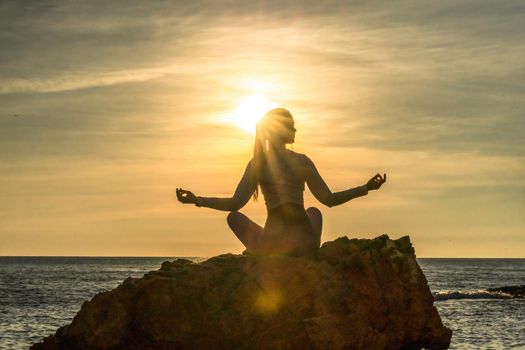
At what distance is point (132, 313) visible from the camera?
1249cm

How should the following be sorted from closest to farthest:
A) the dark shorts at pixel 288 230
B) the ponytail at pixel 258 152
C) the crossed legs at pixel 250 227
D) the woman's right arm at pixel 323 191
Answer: the ponytail at pixel 258 152 < the woman's right arm at pixel 323 191 < the dark shorts at pixel 288 230 < the crossed legs at pixel 250 227

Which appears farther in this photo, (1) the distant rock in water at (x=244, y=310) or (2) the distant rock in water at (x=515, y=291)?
(2) the distant rock in water at (x=515, y=291)

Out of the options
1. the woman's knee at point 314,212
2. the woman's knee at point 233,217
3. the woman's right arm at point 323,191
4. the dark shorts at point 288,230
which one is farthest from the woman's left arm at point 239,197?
the woman's knee at point 314,212

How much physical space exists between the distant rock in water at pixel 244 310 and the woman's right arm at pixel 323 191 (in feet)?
2.75

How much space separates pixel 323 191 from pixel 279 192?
24.3 inches

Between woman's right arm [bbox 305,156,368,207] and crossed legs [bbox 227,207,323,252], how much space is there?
0.29m

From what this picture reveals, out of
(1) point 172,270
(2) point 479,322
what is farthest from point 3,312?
(1) point 172,270

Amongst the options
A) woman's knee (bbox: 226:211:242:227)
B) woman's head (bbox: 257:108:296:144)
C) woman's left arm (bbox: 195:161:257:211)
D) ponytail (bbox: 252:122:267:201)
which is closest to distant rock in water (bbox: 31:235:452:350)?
woman's knee (bbox: 226:211:242:227)

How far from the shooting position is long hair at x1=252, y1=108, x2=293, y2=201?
42.6 feet

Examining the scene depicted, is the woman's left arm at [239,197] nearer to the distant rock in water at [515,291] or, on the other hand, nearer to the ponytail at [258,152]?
the ponytail at [258,152]

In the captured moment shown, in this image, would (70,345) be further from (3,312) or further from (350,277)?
(3,312)

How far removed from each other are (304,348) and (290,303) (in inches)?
24.7

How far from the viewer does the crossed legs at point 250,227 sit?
13344 millimetres

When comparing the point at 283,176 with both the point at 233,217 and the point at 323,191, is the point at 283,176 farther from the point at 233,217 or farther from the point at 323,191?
the point at 233,217
